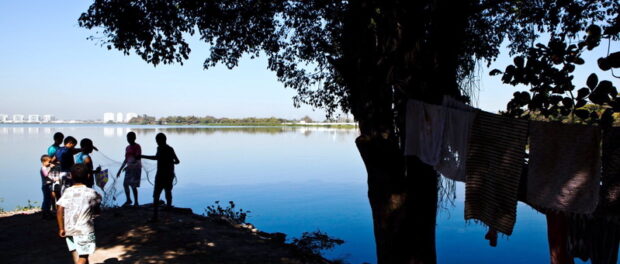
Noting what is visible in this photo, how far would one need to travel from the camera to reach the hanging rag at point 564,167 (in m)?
3.03

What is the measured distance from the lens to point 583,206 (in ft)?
10.1

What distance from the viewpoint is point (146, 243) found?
6461mm

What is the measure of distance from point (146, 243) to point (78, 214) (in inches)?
93.9

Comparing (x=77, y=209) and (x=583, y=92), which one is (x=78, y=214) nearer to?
(x=77, y=209)

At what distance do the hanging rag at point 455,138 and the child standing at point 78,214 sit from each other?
3.92 meters

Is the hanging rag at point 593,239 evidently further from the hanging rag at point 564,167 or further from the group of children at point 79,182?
the group of children at point 79,182

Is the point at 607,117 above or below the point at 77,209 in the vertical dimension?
above

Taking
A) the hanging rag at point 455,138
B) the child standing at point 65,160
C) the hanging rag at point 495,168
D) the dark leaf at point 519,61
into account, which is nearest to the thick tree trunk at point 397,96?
the hanging rag at point 455,138

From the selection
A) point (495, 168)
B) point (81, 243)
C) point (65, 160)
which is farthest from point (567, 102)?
point (65, 160)

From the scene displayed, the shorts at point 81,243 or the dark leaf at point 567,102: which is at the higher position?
the dark leaf at point 567,102

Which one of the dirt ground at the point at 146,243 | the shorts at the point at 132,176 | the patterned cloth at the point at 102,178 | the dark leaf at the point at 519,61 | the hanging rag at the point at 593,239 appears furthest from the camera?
the patterned cloth at the point at 102,178

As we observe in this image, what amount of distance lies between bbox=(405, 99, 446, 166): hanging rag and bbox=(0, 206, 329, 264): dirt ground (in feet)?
10.8

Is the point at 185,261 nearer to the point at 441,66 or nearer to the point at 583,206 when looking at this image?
the point at 441,66

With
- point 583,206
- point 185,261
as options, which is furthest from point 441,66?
point 185,261
